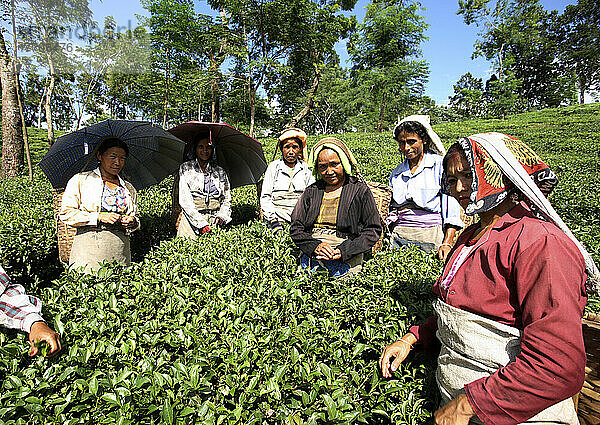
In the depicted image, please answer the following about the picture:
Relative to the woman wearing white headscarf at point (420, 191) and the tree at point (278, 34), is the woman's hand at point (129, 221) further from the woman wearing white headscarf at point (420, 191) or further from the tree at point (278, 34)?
the tree at point (278, 34)

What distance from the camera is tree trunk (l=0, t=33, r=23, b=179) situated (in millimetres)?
9078

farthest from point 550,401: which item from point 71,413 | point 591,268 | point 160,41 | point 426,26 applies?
point 426,26

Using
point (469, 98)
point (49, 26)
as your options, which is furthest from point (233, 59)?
point (469, 98)

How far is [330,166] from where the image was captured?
2928 millimetres

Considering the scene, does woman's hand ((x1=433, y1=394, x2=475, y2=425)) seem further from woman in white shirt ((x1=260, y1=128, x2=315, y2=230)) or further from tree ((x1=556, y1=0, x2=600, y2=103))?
tree ((x1=556, y1=0, x2=600, y2=103))

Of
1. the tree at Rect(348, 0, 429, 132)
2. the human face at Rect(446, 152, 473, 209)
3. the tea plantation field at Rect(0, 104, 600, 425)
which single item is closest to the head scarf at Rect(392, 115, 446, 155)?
the tea plantation field at Rect(0, 104, 600, 425)

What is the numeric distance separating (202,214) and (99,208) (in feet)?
4.31

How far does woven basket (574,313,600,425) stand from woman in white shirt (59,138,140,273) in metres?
3.64

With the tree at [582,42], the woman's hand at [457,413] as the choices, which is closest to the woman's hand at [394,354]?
the woman's hand at [457,413]

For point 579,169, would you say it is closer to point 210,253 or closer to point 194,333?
point 210,253

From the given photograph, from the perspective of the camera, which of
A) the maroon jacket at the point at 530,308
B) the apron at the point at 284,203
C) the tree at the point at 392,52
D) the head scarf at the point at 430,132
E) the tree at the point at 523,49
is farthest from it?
the tree at the point at 523,49

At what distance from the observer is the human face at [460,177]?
1458 mm

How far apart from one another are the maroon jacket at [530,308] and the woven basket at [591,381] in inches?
15.5

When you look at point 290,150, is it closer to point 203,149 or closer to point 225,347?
point 203,149
